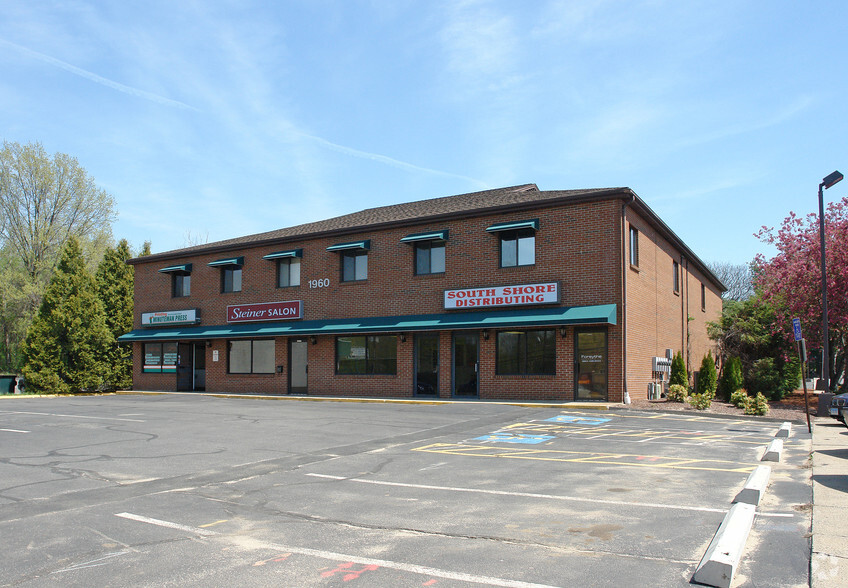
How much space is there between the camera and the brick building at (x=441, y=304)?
22.3 metres

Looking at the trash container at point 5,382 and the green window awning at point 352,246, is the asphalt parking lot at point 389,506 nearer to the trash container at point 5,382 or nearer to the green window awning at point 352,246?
the green window awning at point 352,246

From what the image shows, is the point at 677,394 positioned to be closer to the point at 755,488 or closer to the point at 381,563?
the point at 755,488

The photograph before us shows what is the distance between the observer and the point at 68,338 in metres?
35.3

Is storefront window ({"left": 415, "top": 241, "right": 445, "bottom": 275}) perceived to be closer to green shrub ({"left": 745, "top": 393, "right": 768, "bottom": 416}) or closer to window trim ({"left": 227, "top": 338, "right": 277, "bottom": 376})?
window trim ({"left": 227, "top": 338, "right": 277, "bottom": 376})

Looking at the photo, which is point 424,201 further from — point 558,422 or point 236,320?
point 558,422

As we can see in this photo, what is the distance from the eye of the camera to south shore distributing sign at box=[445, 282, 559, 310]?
2270 centimetres

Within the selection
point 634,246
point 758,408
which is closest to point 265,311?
point 634,246

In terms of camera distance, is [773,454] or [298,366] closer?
[773,454]

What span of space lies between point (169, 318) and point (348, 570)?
30941 millimetres

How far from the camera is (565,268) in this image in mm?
22750

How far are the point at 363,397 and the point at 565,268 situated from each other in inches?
372

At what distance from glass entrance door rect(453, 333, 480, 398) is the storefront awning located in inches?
33.8

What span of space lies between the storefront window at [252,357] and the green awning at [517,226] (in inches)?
488

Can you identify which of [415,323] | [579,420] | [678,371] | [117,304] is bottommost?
[579,420]
